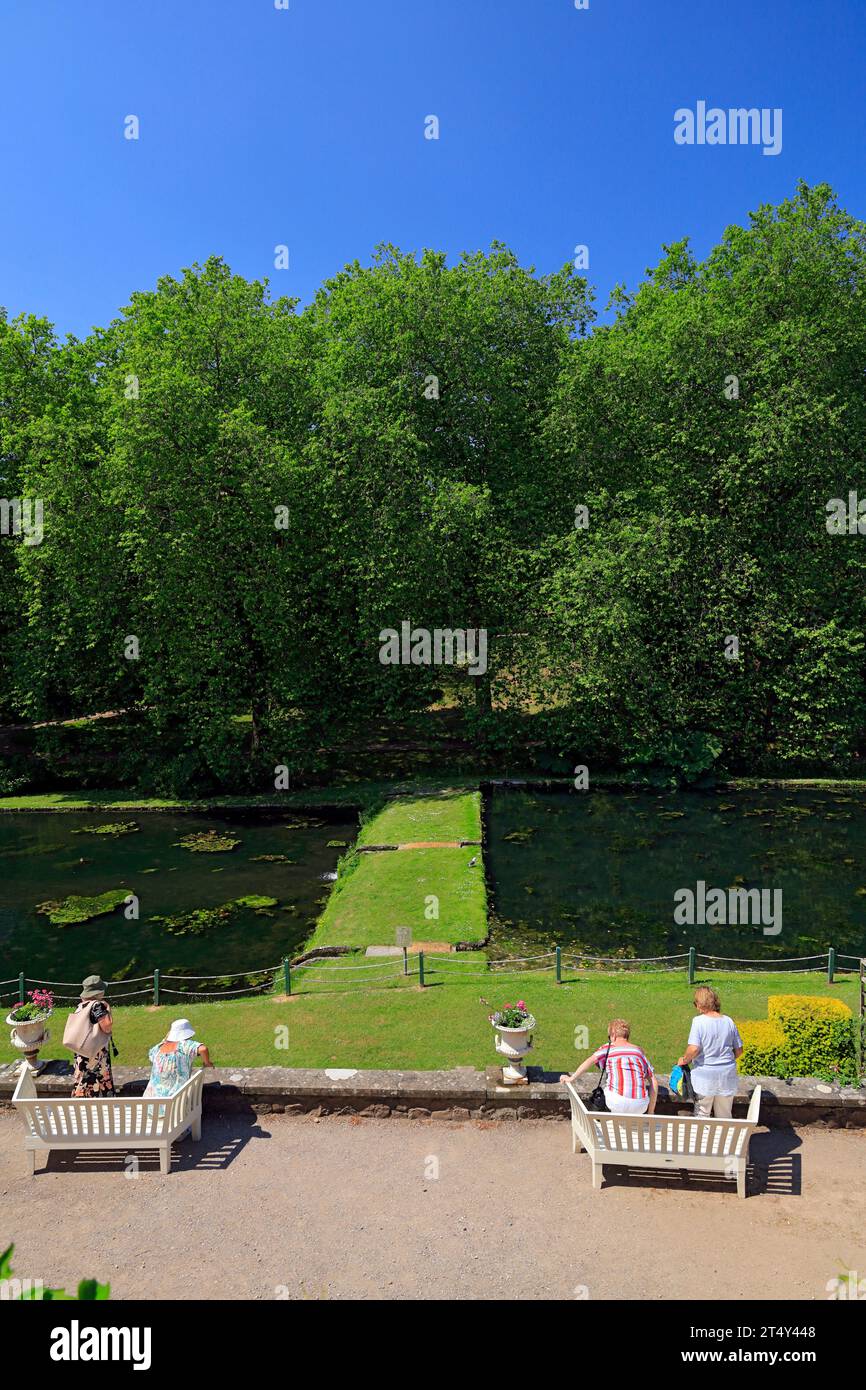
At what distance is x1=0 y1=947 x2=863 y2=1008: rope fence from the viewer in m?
17.1

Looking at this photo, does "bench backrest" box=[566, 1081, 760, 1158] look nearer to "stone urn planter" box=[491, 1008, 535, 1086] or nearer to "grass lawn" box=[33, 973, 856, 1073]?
"stone urn planter" box=[491, 1008, 535, 1086]

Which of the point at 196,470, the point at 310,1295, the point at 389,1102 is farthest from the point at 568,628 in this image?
the point at 310,1295

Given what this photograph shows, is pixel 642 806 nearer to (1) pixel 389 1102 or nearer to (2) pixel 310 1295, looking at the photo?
(1) pixel 389 1102

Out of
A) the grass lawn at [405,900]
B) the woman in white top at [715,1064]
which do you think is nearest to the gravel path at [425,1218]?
the woman in white top at [715,1064]

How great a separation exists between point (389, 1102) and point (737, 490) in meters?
35.0

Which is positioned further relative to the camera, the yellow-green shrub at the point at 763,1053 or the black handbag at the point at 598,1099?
the yellow-green shrub at the point at 763,1053

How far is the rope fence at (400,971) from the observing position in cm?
1709

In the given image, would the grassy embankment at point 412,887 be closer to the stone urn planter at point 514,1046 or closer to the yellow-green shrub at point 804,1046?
the stone urn planter at point 514,1046

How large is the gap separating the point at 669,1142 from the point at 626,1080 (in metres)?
0.76

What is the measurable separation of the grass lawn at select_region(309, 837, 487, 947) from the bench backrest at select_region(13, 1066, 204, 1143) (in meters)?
9.20

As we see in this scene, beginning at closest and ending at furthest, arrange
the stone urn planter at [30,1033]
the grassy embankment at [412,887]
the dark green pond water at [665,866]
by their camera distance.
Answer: the stone urn planter at [30,1033] < the grassy embankment at [412,887] < the dark green pond water at [665,866]

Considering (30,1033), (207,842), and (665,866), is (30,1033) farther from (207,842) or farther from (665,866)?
(665,866)

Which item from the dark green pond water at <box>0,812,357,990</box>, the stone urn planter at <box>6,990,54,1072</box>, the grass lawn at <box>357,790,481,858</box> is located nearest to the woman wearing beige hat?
the stone urn planter at <box>6,990,54,1072</box>

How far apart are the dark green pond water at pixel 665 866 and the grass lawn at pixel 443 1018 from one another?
10.1ft
